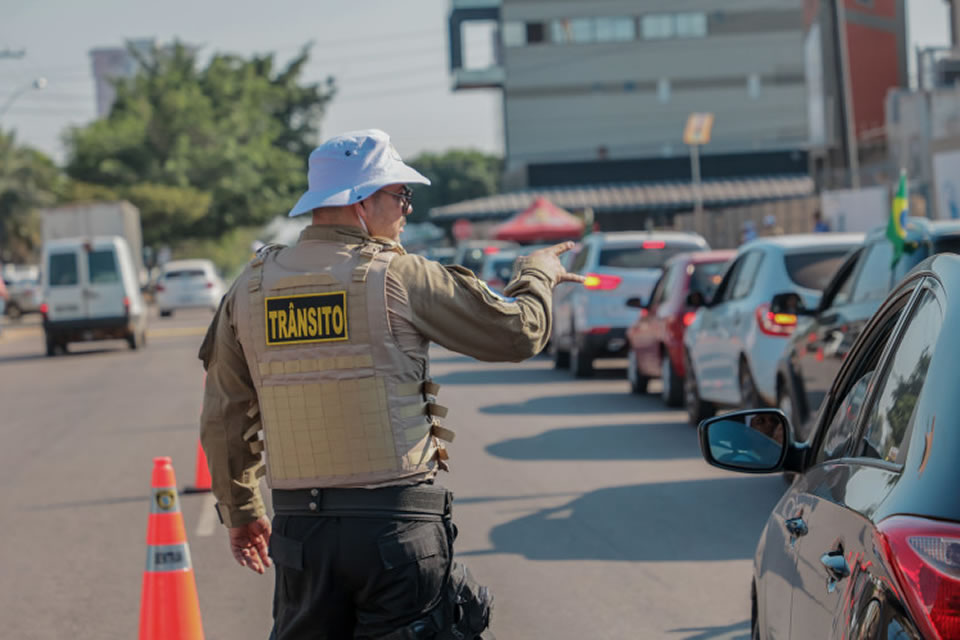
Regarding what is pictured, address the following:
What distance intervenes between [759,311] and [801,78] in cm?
9264

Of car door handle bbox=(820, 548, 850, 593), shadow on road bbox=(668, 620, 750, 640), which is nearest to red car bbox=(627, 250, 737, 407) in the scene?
shadow on road bbox=(668, 620, 750, 640)

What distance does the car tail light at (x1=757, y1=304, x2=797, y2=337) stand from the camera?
1203 cm

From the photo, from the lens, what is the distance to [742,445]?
4.03 meters

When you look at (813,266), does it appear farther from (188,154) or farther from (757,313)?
(188,154)

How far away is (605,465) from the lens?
11688 mm

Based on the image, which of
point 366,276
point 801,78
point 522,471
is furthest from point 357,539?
point 801,78

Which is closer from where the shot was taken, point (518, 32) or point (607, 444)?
point (607, 444)

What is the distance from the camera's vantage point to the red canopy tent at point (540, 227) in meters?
45.9

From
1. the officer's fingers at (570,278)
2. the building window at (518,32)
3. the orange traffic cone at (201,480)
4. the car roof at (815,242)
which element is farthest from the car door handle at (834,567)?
the building window at (518,32)

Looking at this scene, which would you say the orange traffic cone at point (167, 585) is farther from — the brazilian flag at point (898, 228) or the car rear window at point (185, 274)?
the car rear window at point (185, 274)

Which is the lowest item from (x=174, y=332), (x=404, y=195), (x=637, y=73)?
(x=174, y=332)

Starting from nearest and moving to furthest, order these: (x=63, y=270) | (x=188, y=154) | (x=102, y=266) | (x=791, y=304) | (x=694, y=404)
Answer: (x=791, y=304)
(x=694, y=404)
(x=63, y=270)
(x=102, y=266)
(x=188, y=154)

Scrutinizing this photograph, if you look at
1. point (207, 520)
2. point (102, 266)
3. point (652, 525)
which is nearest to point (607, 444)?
point (652, 525)

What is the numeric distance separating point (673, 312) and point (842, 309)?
19.2ft
